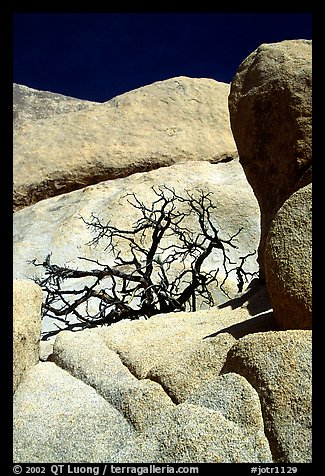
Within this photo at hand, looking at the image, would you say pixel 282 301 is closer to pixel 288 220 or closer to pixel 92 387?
pixel 288 220

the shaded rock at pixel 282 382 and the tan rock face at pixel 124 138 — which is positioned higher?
the tan rock face at pixel 124 138

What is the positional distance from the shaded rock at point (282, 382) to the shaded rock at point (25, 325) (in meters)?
0.85

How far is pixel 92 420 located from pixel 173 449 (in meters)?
0.35

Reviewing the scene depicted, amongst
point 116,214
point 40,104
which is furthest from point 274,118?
point 40,104

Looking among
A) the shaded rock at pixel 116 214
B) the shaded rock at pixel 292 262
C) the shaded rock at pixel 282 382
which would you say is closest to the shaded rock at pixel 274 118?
the shaded rock at pixel 292 262

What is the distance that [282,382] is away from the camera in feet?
6.24

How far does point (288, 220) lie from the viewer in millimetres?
2363

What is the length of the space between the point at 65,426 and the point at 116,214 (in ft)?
19.3

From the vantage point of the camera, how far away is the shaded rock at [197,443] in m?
1.77

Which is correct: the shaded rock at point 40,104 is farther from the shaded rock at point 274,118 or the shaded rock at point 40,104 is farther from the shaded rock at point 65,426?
the shaded rock at point 65,426

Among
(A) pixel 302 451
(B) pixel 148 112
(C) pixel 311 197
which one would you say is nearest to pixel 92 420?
(A) pixel 302 451

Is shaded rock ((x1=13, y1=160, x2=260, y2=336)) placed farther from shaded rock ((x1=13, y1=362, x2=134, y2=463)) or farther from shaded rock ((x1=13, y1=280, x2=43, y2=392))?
shaded rock ((x1=13, y1=362, x2=134, y2=463))

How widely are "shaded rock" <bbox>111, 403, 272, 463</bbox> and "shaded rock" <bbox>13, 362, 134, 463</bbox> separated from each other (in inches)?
3.7

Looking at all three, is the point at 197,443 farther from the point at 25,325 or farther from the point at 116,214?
the point at 116,214
